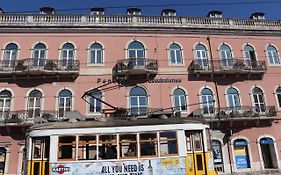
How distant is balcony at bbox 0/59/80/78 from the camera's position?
18.9 meters

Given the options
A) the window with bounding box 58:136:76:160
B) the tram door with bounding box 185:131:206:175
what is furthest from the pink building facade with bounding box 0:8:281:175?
the window with bounding box 58:136:76:160

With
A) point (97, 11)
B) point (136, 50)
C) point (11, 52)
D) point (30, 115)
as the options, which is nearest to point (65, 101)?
point (30, 115)

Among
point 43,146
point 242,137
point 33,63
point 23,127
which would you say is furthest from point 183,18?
point 43,146

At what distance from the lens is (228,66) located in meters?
20.8

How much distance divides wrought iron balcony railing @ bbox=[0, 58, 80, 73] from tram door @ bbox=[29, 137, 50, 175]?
10.0 meters

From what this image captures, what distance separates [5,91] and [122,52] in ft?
28.7

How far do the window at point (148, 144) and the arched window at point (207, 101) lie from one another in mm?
10725

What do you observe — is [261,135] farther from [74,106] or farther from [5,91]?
[5,91]

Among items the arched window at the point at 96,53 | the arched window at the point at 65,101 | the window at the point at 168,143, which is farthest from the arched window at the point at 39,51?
the window at the point at 168,143

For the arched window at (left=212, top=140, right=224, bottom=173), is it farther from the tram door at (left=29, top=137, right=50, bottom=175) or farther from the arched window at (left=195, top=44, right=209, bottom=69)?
the tram door at (left=29, top=137, right=50, bottom=175)

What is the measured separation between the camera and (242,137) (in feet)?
66.0

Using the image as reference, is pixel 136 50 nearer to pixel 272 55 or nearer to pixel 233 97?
pixel 233 97

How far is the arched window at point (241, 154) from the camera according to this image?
1972 centimetres

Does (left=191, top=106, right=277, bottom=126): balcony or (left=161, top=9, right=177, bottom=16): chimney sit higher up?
(left=161, top=9, right=177, bottom=16): chimney
